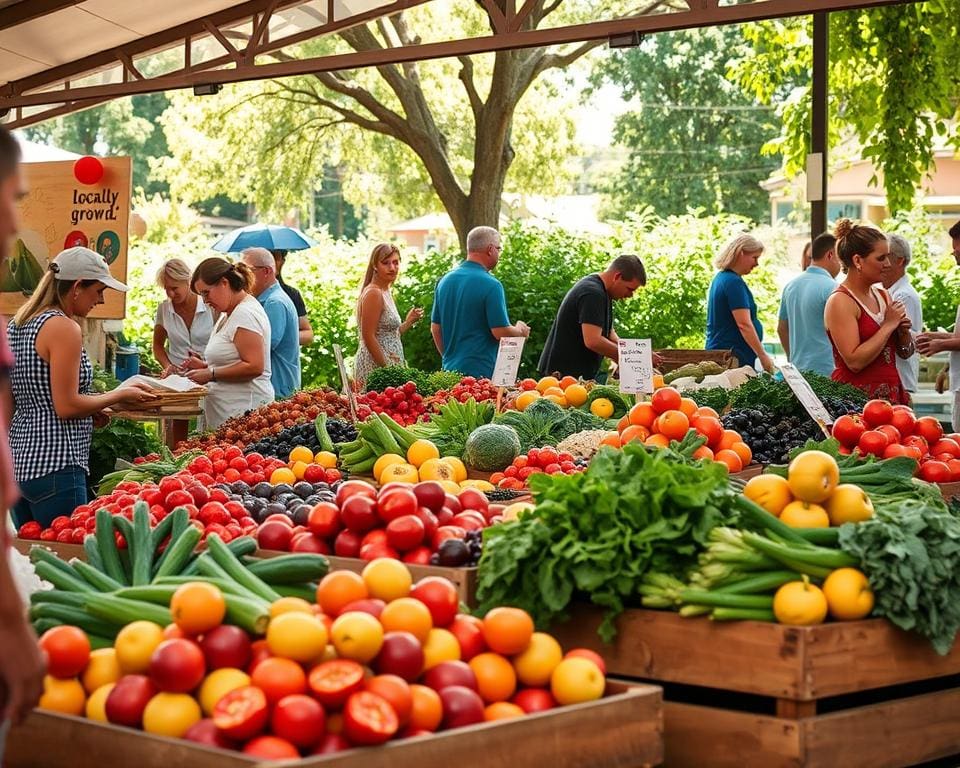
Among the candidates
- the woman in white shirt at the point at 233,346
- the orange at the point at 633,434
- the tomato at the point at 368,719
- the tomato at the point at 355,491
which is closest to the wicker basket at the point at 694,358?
the woman in white shirt at the point at 233,346

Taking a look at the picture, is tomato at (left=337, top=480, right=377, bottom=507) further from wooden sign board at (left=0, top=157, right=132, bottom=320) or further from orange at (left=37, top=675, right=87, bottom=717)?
wooden sign board at (left=0, top=157, right=132, bottom=320)

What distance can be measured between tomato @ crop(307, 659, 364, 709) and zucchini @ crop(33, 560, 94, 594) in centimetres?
83

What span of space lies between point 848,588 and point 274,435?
3.66 m

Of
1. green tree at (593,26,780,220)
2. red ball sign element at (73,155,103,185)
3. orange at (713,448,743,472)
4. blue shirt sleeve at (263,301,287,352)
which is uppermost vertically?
green tree at (593,26,780,220)

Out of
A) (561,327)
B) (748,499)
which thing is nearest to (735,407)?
(561,327)

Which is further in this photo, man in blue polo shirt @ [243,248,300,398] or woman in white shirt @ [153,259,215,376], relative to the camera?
woman in white shirt @ [153,259,215,376]

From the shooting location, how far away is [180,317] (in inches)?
355

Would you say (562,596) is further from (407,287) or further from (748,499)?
(407,287)

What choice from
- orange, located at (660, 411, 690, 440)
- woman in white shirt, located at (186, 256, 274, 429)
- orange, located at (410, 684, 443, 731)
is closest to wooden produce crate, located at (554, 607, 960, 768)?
orange, located at (410, 684, 443, 731)

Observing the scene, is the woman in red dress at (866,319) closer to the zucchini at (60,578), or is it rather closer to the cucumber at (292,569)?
the cucumber at (292,569)

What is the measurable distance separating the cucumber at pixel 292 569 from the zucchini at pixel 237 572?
0.09ft

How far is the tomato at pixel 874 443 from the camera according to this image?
191 inches

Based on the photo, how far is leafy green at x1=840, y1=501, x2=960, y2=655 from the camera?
122 inches

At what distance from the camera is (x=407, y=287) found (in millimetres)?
13891
